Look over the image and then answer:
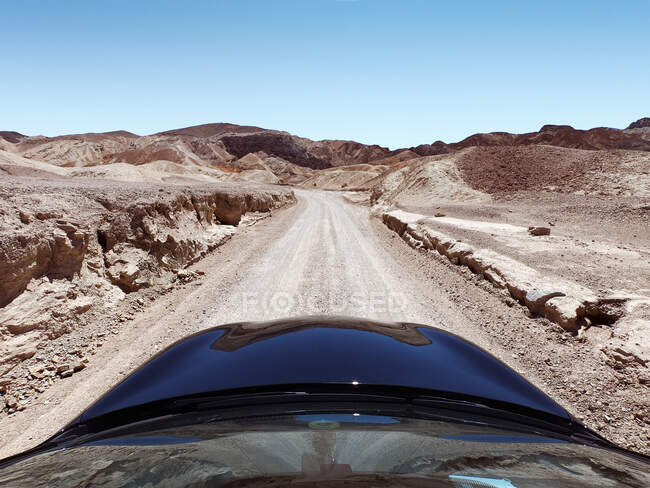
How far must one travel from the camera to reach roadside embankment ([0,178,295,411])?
4980 millimetres

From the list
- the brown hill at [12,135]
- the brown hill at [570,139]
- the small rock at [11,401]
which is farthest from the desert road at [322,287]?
the brown hill at [12,135]

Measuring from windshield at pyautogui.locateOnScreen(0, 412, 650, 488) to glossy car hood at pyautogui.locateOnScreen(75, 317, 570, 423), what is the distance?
1.27 feet

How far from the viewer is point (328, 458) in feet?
4.03

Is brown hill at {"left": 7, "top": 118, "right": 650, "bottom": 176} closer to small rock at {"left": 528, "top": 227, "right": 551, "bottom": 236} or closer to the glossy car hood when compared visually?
small rock at {"left": 528, "top": 227, "right": 551, "bottom": 236}

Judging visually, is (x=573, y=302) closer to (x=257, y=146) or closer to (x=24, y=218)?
(x=24, y=218)

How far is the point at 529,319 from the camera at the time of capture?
20.9 feet

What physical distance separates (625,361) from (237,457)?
209 inches

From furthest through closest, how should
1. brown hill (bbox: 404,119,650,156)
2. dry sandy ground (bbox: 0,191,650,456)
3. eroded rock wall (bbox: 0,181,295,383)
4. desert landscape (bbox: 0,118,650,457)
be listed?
brown hill (bbox: 404,119,650,156), eroded rock wall (bbox: 0,181,295,383), desert landscape (bbox: 0,118,650,457), dry sandy ground (bbox: 0,191,650,456)

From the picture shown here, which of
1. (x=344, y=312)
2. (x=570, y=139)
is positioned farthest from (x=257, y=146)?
(x=344, y=312)

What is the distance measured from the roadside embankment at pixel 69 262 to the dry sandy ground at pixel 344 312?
1.46ft

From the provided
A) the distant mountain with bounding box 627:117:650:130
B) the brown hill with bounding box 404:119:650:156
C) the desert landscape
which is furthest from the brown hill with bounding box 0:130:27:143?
the distant mountain with bounding box 627:117:650:130

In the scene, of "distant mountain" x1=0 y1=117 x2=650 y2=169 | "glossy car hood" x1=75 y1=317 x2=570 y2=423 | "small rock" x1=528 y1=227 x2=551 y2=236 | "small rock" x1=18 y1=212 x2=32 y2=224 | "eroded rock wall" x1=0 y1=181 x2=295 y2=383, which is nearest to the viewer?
"glossy car hood" x1=75 y1=317 x2=570 y2=423

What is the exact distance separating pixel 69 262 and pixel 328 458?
22.4 ft

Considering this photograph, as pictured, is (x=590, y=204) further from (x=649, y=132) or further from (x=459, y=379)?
(x=649, y=132)
